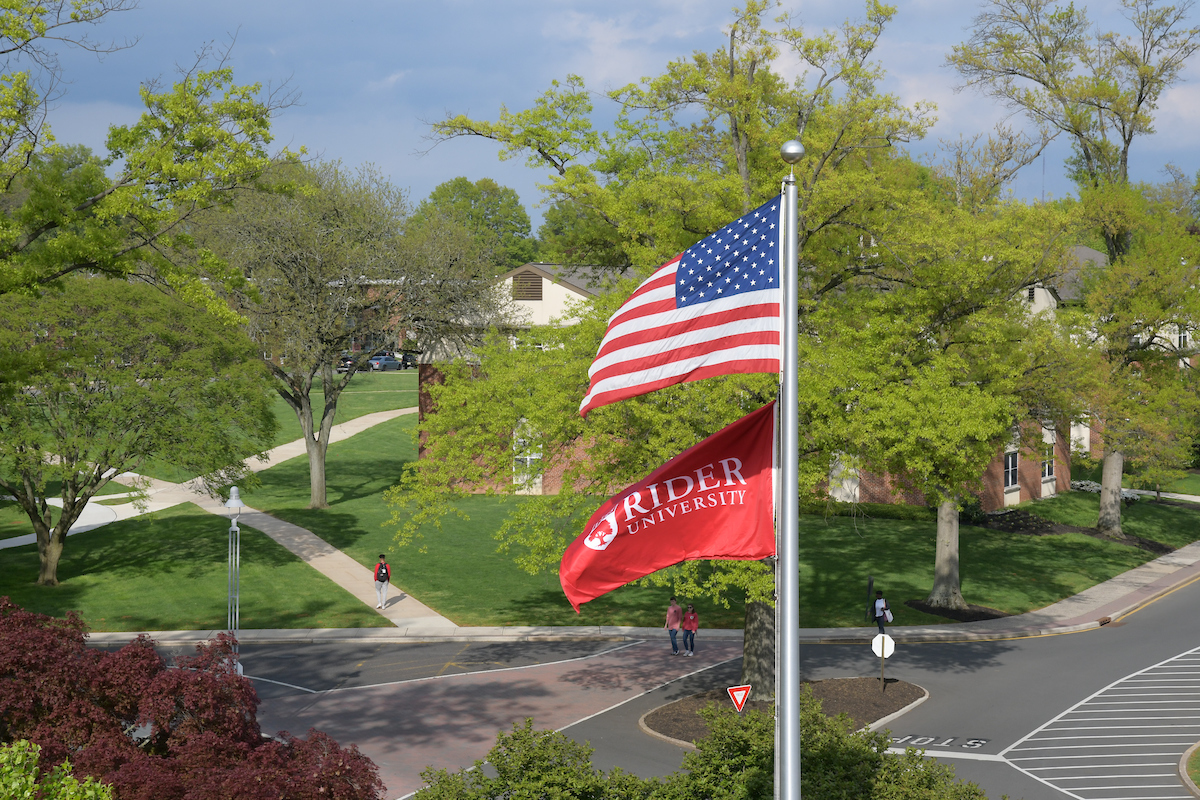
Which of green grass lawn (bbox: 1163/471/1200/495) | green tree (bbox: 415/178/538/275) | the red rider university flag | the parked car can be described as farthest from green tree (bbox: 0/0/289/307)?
green tree (bbox: 415/178/538/275)

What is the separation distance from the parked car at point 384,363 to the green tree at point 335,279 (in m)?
40.7

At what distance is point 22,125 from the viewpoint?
1792 centimetres

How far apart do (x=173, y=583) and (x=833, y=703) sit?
2002cm

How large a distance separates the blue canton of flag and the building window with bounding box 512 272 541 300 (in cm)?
3992

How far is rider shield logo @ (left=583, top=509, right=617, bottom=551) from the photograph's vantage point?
26.0 ft

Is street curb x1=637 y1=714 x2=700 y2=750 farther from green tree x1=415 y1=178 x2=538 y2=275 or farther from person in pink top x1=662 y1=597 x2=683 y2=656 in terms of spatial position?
green tree x1=415 y1=178 x2=538 y2=275

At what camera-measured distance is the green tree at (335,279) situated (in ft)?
121

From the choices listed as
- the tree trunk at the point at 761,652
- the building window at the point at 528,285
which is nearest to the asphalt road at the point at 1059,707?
the tree trunk at the point at 761,652

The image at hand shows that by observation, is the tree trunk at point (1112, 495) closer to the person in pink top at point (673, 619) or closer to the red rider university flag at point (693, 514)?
the person in pink top at point (673, 619)

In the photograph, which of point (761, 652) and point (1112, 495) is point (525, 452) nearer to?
point (761, 652)

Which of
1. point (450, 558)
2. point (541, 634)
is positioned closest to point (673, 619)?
point (541, 634)

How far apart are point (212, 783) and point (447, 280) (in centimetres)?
3169

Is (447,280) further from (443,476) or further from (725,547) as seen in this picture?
(725,547)

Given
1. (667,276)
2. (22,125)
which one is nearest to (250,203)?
(22,125)
